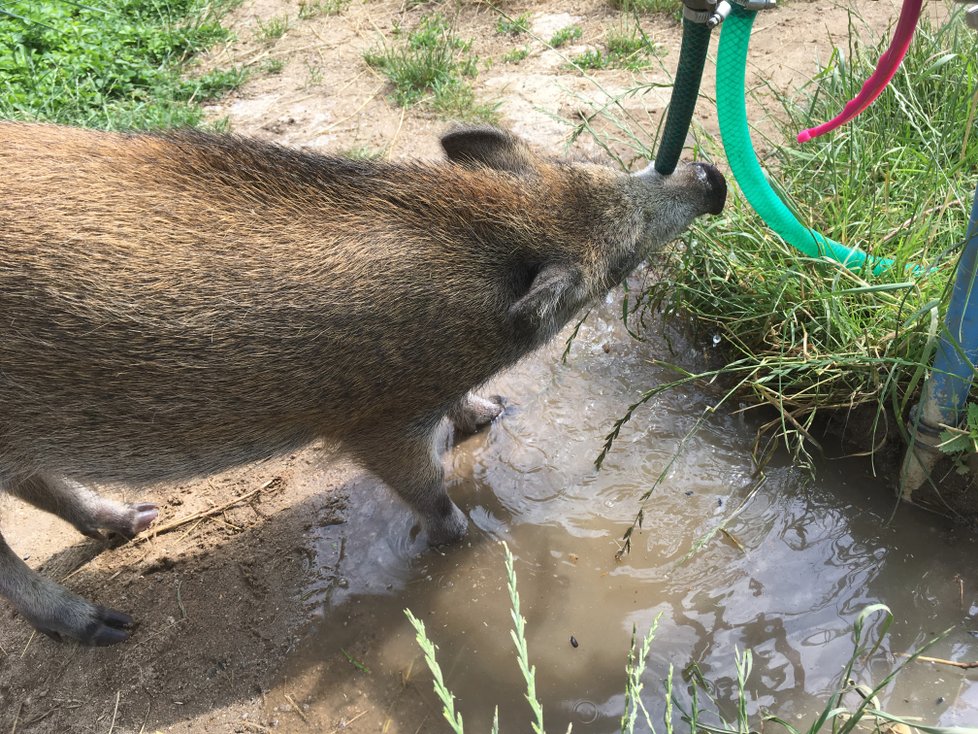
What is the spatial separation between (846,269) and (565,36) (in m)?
3.09

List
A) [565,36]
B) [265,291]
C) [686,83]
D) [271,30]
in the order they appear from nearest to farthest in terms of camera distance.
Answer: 1. [686,83]
2. [265,291]
3. [565,36]
4. [271,30]

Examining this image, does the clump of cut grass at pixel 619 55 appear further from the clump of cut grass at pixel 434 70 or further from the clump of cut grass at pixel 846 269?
the clump of cut grass at pixel 846 269

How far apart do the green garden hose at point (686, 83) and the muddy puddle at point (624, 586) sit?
1.14 m

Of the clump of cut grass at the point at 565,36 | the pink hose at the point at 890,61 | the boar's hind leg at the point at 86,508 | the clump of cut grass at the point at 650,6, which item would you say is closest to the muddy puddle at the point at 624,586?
the boar's hind leg at the point at 86,508

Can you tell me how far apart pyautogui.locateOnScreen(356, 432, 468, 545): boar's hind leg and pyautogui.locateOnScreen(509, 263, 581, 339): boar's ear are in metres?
0.64

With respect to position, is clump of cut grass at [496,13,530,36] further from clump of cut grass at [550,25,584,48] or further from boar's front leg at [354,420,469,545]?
boar's front leg at [354,420,469,545]

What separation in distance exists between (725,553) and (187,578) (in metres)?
2.08

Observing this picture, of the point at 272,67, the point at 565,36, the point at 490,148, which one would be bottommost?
the point at 272,67

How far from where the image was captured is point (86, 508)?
11.6 feet

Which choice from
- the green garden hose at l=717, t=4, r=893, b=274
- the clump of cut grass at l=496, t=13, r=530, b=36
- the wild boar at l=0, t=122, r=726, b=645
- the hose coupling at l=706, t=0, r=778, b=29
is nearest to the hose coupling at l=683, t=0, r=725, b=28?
the hose coupling at l=706, t=0, r=778, b=29

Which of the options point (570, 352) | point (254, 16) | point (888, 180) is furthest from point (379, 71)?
point (888, 180)

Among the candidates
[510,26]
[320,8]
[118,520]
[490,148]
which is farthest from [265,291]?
[320,8]

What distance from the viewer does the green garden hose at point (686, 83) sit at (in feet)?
8.47

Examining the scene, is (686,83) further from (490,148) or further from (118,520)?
(118,520)
